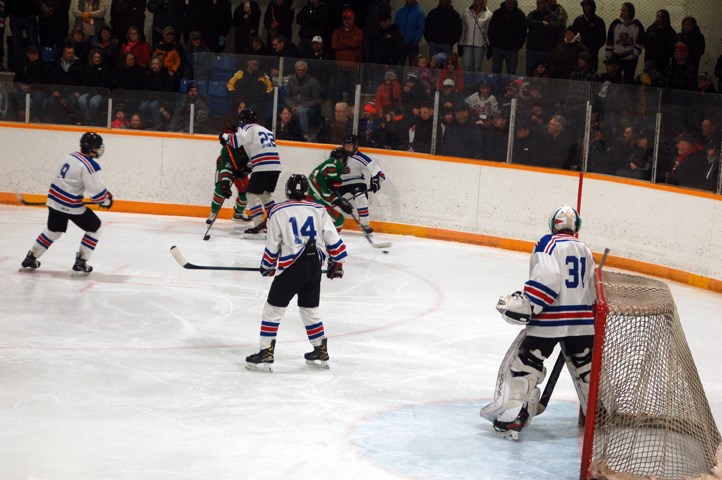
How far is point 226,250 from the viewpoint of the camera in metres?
9.53

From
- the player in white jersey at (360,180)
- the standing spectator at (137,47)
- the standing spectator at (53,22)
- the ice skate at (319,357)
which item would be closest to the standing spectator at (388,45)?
the player in white jersey at (360,180)

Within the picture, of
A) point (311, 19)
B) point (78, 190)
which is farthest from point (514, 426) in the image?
point (311, 19)

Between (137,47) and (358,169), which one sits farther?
(137,47)

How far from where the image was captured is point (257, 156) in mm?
10055

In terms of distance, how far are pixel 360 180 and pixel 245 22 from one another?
10.3 feet

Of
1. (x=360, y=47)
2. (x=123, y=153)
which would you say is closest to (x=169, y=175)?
(x=123, y=153)

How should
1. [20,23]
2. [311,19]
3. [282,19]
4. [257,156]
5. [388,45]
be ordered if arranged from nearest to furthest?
[257,156] < [388,45] < [311,19] < [282,19] < [20,23]

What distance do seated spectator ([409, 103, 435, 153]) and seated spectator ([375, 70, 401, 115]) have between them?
299 millimetres

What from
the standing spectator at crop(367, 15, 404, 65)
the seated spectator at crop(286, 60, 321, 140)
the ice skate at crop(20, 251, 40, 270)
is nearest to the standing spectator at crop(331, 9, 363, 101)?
the standing spectator at crop(367, 15, 404, 65)

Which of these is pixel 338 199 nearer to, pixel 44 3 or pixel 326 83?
pixel 326 83

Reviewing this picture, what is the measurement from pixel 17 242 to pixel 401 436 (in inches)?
210

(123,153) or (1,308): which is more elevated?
(123,153)

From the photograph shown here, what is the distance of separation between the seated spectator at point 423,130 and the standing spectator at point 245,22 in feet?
8.46

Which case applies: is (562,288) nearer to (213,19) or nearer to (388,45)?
(388,45)
